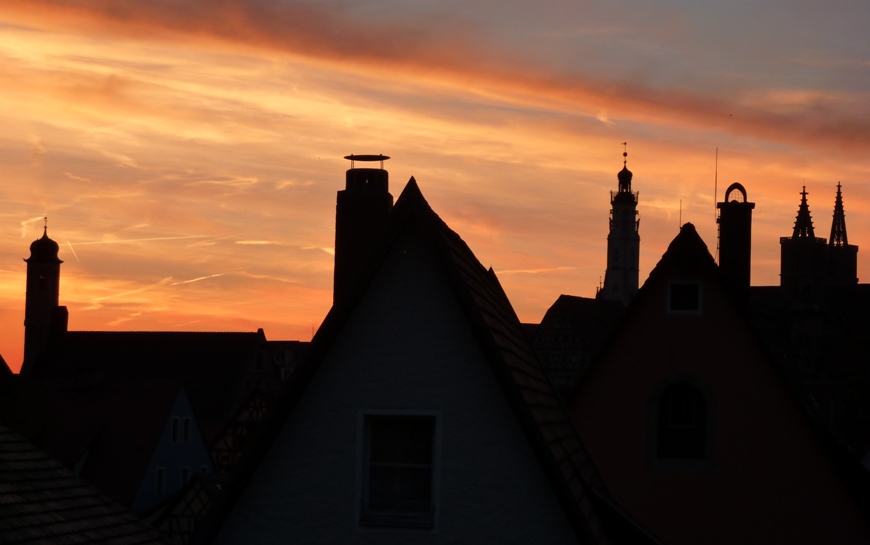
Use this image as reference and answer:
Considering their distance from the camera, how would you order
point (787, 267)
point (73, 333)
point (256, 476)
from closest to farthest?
point (256, 476) < point (73, 333) < point (787, 267)

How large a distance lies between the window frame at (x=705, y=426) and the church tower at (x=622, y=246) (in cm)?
16191

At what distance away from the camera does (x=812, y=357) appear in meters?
107

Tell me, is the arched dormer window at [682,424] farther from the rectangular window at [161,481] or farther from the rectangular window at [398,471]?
the rectangular window at [161,481]

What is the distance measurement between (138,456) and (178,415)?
5228mm

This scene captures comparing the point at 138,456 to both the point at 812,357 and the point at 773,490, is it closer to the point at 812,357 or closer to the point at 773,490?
the point at 773,490

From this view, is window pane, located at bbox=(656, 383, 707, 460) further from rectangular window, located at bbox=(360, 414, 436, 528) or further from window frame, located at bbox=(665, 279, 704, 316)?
rectangular window, located at bbox=(360, 414, 436, 528)

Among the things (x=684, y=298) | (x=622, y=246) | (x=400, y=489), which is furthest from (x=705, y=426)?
(x=622, y=246)

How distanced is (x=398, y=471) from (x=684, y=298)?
29.2 ft

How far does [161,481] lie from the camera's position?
58.4 m

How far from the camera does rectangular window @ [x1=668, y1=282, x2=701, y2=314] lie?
18.6m

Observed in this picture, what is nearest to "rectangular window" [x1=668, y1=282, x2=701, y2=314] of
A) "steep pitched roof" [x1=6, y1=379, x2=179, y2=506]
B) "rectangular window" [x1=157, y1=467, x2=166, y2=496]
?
"steep pitched roof" [x1=6, y1=379, x2=179, y2=506]

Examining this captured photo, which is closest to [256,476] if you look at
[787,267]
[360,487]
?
[360,487]

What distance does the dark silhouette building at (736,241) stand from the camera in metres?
20.1

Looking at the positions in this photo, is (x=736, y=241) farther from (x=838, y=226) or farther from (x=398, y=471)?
(x=838, y=226)
